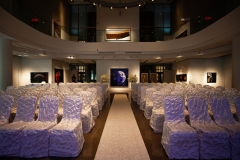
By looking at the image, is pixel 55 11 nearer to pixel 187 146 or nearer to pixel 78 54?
pixel 78 54

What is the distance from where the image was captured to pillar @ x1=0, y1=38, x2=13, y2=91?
319 inches

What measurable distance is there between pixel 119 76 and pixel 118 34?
466cm

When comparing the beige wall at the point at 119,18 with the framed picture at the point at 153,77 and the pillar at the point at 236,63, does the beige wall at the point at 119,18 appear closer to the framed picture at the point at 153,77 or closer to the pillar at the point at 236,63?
the framed picture at the point at 153,77

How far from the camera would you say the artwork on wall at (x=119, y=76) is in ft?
59.2

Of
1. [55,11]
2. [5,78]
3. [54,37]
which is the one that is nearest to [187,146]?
[5,78]

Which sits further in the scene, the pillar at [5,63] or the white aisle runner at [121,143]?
the pillar at [5,63]

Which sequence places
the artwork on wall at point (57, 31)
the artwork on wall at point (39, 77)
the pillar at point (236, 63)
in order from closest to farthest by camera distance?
the pillar at point (236, 63) < the artwork on wall at point (57, 31) < the artwork on wall at point (39, 77)

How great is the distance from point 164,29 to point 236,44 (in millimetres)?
9079

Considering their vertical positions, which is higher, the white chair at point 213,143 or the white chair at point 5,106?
the white chair at point 5,106

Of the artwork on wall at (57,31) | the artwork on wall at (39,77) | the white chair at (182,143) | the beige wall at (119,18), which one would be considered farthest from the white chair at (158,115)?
the beige wall at (119,18)

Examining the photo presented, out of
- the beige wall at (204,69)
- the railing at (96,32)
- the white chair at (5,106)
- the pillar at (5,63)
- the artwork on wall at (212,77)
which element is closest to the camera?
the white chair at (5,106)

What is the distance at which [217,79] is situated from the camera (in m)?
15.6

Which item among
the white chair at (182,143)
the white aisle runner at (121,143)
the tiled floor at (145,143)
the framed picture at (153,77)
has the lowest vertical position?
the tiled floor at (145,143)

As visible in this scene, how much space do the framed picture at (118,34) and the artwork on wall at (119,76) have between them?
343cm
